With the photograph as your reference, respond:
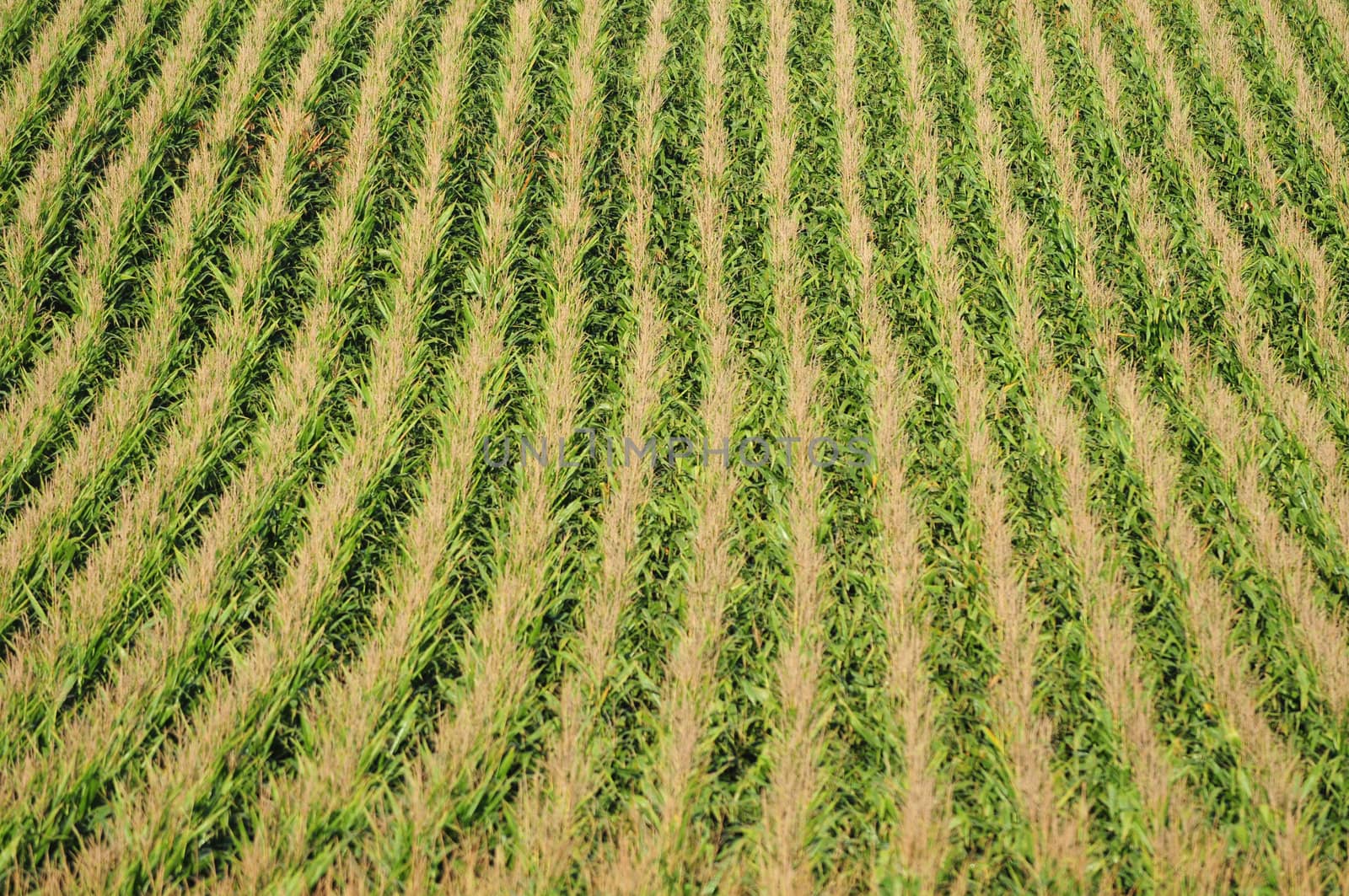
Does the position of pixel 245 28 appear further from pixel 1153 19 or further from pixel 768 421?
pixel 1153 19

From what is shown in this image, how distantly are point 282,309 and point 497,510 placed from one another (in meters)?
1.21

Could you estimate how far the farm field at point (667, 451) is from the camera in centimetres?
232

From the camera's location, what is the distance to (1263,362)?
3.28 metres

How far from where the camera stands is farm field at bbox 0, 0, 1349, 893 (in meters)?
2.32

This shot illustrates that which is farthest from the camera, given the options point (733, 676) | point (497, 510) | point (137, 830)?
point (497, 510)

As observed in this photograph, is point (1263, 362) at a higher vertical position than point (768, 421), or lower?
higher

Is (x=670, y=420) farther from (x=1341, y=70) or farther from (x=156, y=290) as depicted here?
(x=1341, y=70)

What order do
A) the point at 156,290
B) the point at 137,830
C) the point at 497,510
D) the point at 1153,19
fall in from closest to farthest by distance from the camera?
the point at 137,830 → the point at 497,510 → the point at 156,290 → the point at 1153,19

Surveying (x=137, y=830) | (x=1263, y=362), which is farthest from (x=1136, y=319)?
(x=137, y=830)

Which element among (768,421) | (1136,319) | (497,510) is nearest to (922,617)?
(768,421)

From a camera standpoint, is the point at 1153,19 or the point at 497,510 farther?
the point at 1153,19

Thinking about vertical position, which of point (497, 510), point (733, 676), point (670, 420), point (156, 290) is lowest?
point (733, 676)

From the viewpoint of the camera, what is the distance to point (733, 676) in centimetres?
259

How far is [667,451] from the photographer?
308cm
